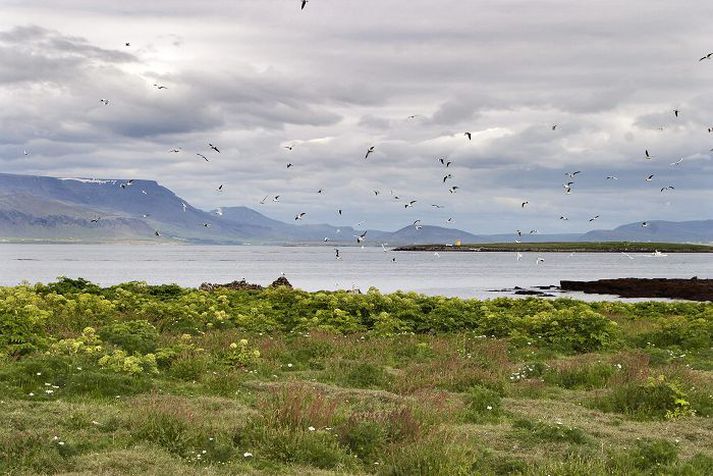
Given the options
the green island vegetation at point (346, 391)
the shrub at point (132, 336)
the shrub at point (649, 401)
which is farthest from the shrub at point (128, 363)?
the shrub at point (649, 401)

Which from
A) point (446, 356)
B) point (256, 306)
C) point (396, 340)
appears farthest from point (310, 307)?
point (446, 356)

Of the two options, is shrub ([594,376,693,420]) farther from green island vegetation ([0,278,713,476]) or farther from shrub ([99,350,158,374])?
shrub ([99,350,158,374])

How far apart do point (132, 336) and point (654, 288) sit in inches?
2662

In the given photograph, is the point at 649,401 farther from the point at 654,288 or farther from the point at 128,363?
the point at 654,288

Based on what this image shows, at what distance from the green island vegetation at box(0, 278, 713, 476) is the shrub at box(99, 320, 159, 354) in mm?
62

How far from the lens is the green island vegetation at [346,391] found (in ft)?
38.1

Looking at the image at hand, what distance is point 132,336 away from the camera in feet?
67.9

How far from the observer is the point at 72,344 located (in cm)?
1836

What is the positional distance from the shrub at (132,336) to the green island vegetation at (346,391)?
0.20 ft

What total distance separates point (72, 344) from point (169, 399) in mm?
5216

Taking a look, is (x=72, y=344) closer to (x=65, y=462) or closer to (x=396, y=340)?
(x=65, y=462)

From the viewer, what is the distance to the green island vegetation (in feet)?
38.1

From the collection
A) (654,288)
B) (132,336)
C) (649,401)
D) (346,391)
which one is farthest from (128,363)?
(654,288)

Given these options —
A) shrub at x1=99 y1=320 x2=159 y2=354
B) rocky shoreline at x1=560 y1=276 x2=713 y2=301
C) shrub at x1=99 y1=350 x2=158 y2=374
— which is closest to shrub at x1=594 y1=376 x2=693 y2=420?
shrub at x1=99 y1=350 x2=158 y2=374
